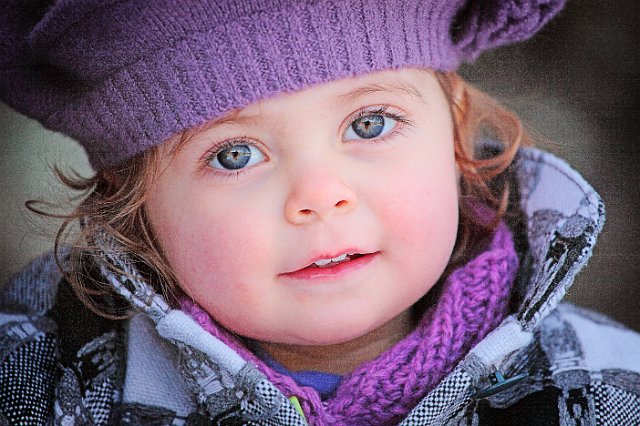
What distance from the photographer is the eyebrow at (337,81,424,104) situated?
0.80 m

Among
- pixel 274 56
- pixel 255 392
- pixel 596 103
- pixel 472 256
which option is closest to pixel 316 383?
pixel 255 392

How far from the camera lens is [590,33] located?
3.48ft

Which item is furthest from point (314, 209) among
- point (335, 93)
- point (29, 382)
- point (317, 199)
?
point (29, 382)

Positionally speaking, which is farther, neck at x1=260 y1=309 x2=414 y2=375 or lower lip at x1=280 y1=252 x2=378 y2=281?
neck at x1=260 y1=309 x2=414 y2=375

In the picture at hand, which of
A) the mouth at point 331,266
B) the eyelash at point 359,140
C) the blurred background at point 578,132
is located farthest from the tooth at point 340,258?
the blurred background at point 578,132

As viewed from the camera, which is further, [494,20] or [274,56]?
[494,20]

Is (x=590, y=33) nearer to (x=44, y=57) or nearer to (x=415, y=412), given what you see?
(x=415, y=412)

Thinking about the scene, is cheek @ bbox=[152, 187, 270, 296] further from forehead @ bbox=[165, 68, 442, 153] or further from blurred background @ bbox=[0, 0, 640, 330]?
blurred background @ bbox=[0, 0, 640, 330]

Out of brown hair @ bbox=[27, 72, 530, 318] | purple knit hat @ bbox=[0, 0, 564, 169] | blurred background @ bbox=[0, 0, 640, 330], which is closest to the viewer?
purple knit hat @ bbox=[0, 0, 564, 169]

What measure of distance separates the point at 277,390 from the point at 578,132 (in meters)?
0.50

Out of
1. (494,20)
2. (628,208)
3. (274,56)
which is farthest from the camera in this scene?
(628,208)

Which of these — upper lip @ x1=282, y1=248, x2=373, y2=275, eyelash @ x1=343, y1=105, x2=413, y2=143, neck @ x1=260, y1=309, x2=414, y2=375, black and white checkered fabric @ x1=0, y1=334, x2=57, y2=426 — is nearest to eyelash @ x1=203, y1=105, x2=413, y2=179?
eyelash @ x1=343, y1=105, x2=413, y2=143

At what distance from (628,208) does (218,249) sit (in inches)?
20.6

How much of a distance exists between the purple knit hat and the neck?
27 cm
